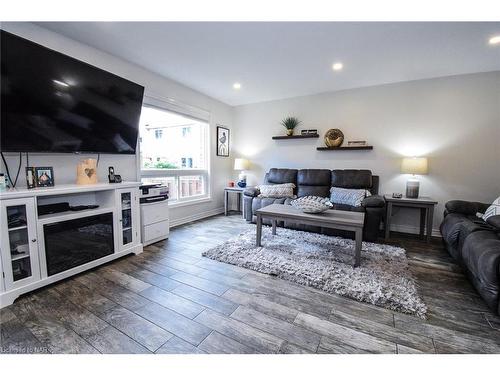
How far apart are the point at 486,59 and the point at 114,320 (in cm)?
474

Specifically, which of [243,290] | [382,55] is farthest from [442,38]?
[243,290]

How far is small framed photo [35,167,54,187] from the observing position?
6.62ft

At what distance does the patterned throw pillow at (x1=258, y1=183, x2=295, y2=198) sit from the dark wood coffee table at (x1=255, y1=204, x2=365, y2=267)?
98cm

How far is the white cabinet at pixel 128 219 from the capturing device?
2475mm

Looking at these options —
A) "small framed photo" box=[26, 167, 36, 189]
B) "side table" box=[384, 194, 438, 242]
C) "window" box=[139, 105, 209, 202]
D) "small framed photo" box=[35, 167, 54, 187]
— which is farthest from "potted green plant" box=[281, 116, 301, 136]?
"small framed photo" box=[26, 167, 36, 189]

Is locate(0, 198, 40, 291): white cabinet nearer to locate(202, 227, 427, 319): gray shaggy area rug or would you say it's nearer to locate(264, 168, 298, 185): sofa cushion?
locate(202, 227, 427, 319): gray shaggy area rug

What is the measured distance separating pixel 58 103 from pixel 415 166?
4.42 m

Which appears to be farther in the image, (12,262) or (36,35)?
(36,35)

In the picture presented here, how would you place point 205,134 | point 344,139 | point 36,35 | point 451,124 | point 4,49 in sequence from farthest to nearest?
point 205,134, point 344,139, point 451,124, point 36,35, point 4,49

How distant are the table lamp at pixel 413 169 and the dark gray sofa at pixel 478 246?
593 mm

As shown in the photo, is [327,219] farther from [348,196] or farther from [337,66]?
[337,66]

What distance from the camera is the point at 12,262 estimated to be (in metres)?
1.73

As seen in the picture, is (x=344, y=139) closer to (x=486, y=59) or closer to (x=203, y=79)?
(x=486, y=59)

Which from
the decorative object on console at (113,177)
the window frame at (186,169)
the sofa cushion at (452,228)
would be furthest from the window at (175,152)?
the sofa cushion at (452,228)
